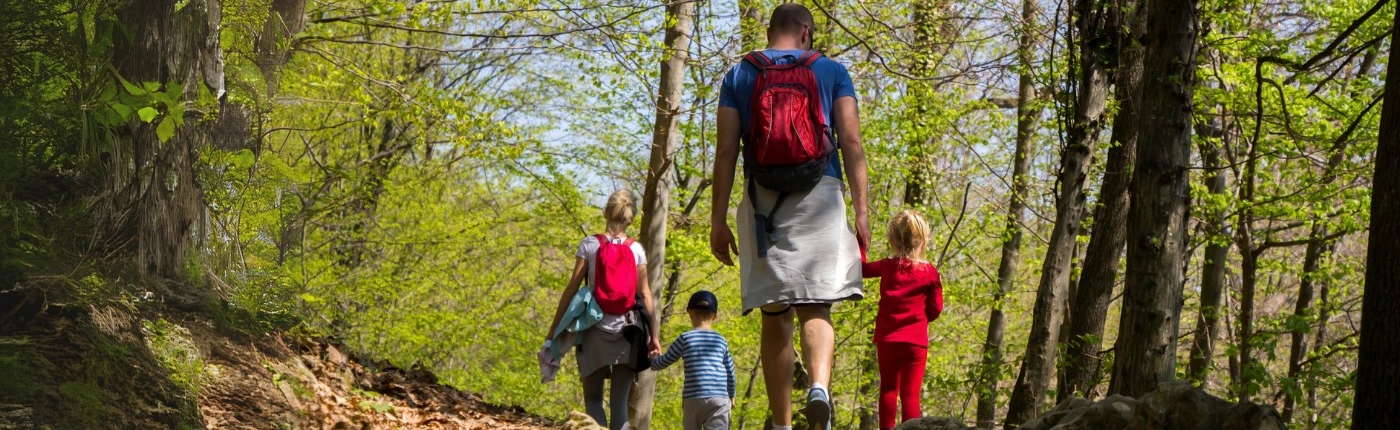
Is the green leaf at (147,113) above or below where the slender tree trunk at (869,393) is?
above

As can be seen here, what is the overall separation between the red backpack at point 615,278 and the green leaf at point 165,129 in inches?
114

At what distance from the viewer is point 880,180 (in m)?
17.2

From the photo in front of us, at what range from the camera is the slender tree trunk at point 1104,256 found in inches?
311

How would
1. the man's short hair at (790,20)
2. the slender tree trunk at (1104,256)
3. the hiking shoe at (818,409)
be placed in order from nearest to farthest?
the hiking shoe at (818,409)
the man's short hair at (790,20)
the slender tree trunk at (1104,256)

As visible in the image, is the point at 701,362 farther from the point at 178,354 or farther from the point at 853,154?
the point at 178,354

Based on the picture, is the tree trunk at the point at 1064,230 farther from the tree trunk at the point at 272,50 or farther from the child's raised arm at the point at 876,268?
the tree trunk at the point at 272,50

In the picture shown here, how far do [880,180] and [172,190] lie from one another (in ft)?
46.7

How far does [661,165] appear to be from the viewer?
37.3 feet

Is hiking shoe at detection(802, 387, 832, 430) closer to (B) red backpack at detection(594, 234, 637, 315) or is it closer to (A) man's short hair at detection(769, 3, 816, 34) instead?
(A) man's short hair at detection(769, 3, 816, 34)

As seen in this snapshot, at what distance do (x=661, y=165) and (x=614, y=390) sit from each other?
5241 millimetres

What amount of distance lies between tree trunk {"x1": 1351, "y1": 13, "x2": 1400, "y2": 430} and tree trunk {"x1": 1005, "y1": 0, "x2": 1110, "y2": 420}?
13.2ft

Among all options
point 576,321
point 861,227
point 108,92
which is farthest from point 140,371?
point 576,321

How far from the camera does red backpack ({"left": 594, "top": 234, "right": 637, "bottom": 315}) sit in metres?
6.25

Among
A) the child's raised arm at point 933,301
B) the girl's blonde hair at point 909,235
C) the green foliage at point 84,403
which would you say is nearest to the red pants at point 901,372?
the child's raised arm at point 933,301
